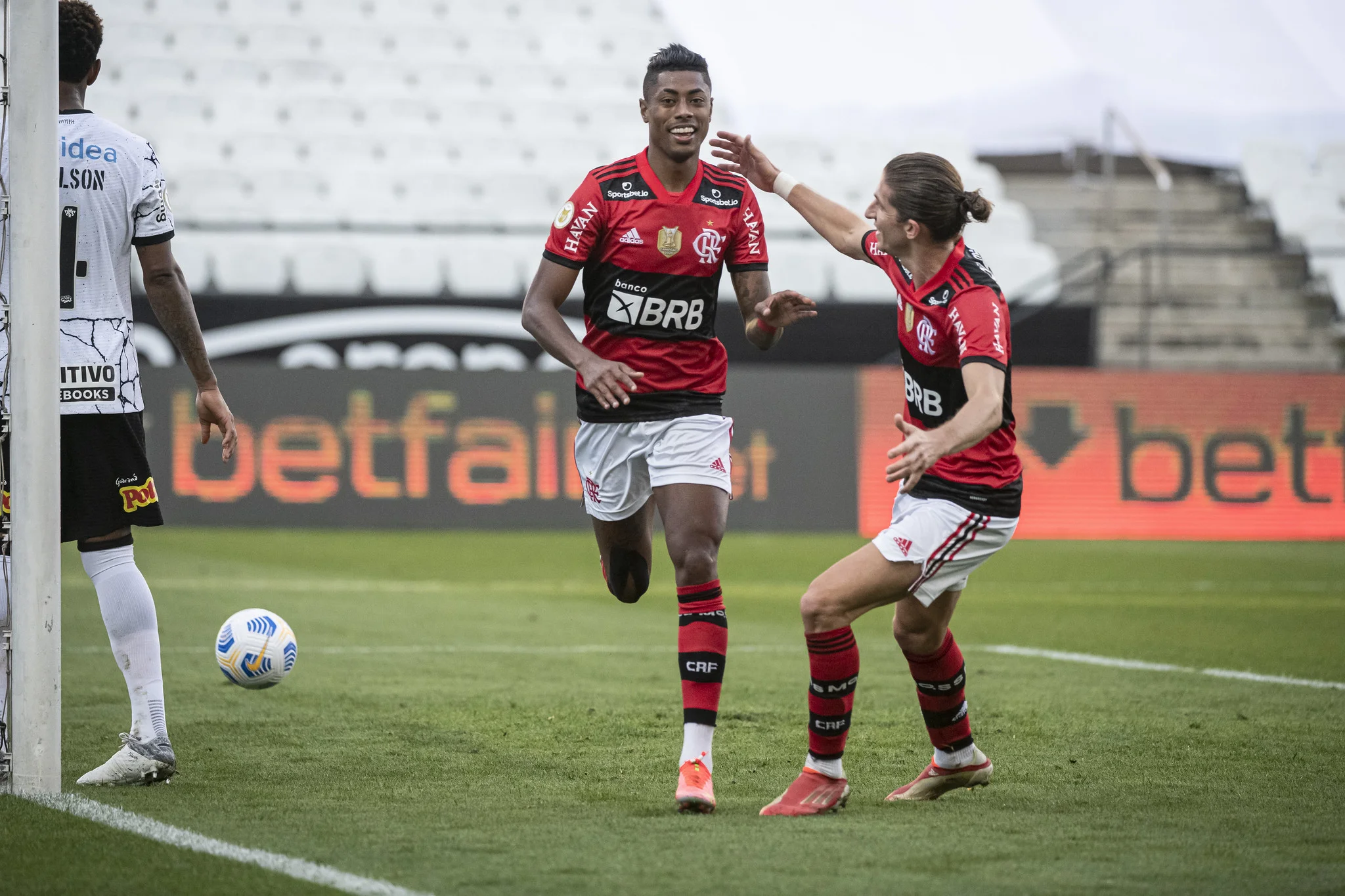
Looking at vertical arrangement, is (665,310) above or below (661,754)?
above

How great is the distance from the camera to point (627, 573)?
554cm

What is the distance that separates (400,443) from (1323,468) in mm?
9255

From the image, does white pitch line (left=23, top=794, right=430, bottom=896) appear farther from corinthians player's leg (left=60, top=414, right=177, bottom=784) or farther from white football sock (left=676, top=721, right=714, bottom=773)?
white football sock (left=676, top=721, right=714, bottom=773)

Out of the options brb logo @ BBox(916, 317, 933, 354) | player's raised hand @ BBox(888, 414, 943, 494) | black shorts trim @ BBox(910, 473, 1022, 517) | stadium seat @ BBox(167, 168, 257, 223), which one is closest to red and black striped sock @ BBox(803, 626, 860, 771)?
black shorts trim @ BBox(910, 473, 1022, 517)

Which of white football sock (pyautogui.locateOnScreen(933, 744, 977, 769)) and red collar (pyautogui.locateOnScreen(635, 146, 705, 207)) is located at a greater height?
red collar (pyautogui.locateOnScreen(635, 146, 705, 207))

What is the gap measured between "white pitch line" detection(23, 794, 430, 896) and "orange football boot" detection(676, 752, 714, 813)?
3.53 feet

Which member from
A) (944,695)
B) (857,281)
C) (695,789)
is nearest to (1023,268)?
(857,281)

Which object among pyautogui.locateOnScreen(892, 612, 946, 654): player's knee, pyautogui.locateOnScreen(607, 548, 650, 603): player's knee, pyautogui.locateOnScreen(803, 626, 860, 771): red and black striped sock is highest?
pyautogui.locateOnScreen(607, 548, 650, 603): player's knee

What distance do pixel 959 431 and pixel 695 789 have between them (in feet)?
4.01

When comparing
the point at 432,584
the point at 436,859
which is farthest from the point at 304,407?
the point at 436,859

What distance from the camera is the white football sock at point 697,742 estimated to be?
4520 millimetres

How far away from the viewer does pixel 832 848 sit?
12.9 ft

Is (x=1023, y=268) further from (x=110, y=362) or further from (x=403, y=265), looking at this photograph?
(x=110, y=362)

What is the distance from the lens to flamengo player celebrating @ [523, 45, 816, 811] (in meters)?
4.94
